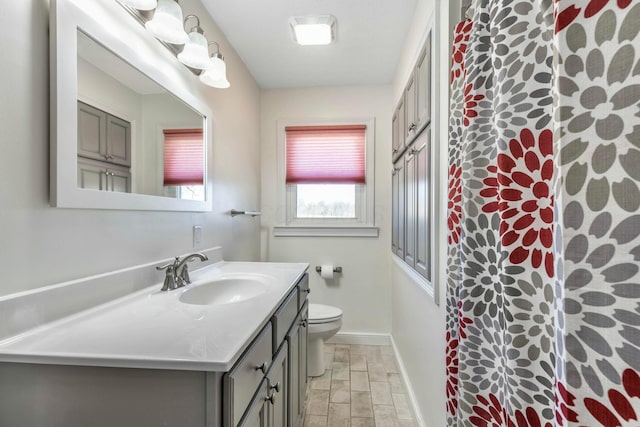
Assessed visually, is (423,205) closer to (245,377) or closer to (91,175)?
(245,377)

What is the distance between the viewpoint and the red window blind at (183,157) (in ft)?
4.45

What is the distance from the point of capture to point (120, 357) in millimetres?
628

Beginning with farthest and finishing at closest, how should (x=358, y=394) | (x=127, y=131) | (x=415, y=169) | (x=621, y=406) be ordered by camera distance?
(x=358, y=394), (x=415, y=169), (x=127, y=131), (x=621, y=406)

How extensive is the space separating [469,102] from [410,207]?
1086 mm

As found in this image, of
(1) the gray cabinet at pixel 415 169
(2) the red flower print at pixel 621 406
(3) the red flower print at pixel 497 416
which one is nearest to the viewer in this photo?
(2) the red flower print at pixel 621 406

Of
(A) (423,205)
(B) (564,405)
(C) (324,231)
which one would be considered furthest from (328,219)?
(B) (564,405)

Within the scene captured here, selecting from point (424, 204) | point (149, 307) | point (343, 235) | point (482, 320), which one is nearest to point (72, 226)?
point (149, 307)

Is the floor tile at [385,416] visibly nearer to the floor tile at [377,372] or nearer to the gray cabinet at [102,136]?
the floor tile at [377,372]

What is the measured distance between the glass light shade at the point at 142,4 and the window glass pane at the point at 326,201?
1830 mm

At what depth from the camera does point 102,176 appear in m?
0.99

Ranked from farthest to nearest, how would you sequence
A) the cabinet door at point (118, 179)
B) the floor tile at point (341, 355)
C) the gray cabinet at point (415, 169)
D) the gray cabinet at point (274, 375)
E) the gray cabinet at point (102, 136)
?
the floor tile at point (341, 355) → the gray cabinet at point (415, 169) → the cabinet door at point (118, 179) → the gray cabinet at point (102, 136) → the gray cabinet at point (274, 375)

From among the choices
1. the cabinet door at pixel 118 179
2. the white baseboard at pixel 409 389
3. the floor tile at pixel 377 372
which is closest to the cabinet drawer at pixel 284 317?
the cabinet door at pixel 118 179

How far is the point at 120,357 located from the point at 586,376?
2.74 ft

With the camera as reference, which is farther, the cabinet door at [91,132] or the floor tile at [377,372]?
the floor tile at [377,372]
